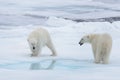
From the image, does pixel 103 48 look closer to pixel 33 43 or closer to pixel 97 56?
pixel 97 56

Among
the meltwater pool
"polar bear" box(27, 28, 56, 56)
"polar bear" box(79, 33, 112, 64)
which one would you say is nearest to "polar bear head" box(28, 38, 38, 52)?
"polar bear" box(27, 28, 56, 56)

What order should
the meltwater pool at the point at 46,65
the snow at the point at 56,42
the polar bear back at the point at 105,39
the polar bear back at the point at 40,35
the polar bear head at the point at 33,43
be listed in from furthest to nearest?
the polar bear back at the point at 40,35
the polar bear head at the point at 33,43
the polar bear back at the point at 105,39
the meltwater pool at the point at 46,65
the snow at the point at 56,42

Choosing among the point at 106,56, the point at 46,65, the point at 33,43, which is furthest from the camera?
the point at 33,43

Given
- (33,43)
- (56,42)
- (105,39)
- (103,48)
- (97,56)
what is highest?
(56,42)

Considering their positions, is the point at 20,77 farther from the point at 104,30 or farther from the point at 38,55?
the point at 104,30

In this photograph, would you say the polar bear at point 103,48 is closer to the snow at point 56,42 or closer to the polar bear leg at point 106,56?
the polar bear leg at point 106,56

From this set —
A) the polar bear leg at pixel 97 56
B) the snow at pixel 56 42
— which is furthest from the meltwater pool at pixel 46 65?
the polar bear leg at pixel 97 56

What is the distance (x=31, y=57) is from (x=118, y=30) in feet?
16.7

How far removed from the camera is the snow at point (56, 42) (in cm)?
502

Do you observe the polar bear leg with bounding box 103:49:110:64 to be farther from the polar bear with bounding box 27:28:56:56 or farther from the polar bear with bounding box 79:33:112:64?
the polar bear with bounding box 27:28:56:56

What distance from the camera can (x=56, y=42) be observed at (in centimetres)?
906

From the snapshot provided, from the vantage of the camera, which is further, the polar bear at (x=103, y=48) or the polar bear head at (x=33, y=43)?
the polar bear head at (x=33, y=43)

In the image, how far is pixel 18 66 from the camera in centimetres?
589

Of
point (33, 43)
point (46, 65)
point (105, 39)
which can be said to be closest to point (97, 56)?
point (105, 39)
